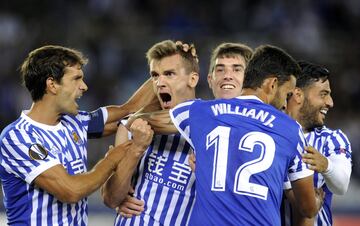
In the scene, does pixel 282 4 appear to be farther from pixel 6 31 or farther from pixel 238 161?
pixel 238 161

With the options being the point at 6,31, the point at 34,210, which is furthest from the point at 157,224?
the point at 6,31

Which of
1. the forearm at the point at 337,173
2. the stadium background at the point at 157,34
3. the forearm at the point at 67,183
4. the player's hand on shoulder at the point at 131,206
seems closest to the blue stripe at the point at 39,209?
the forearm at the point at 67,183

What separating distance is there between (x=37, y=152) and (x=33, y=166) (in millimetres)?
103

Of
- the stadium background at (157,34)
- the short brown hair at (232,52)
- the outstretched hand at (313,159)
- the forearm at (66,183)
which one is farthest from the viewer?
the stadium background at (157,34)

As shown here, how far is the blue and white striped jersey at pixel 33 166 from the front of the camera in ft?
18.3

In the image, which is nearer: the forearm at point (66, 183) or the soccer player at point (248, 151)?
the soccer player at point (248, 151)

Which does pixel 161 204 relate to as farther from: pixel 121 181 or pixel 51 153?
pixel 51 153

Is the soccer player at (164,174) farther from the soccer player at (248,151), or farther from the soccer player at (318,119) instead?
the soccer player at (318,119)

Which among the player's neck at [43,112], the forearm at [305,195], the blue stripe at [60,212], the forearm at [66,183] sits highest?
the player's neck at [43,112]

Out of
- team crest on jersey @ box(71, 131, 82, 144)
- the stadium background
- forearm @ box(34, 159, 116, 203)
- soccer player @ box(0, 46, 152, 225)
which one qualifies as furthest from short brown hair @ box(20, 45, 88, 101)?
the stadium background

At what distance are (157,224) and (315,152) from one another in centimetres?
127

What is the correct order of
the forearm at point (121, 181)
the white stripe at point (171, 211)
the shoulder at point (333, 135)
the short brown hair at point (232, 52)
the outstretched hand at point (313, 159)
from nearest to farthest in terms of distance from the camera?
the outstretched hand at point (313, 159)
the forearm at point (121, 181)
the white stripe at point (171, 211)
the shoulder at point (333, 135)
the short brown hair at point (232, 52)

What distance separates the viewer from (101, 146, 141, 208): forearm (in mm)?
5742

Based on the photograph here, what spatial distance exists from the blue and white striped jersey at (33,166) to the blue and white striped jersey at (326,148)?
1.78 meters
